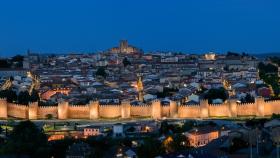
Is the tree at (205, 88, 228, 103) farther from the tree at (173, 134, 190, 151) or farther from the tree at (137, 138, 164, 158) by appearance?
the tree at (137, 138, 164, 158)

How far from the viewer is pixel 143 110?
1688 inches

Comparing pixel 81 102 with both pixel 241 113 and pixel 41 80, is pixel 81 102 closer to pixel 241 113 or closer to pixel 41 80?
pixel 241 113

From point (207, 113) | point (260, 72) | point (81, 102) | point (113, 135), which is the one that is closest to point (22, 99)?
point (81, 102)

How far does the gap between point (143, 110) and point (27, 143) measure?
14694 millimetres

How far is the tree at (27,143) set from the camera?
2755 centimetres

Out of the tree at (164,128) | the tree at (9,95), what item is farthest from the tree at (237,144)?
the tree at (9,95)

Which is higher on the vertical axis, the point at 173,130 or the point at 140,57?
the point at 140,57

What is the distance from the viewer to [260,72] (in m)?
73.6

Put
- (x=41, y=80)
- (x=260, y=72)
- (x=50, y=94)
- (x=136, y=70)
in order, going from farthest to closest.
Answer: (x=136, y=70) → (x=260, y=72) → (x=41, y=80) → (x=50, y=94)

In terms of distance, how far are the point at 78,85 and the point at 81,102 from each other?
14.0 meters

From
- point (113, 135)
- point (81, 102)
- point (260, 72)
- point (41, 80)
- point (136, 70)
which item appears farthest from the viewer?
point (136, 70)

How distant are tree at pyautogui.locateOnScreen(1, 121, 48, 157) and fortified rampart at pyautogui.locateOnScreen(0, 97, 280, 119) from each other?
10335 millimetres

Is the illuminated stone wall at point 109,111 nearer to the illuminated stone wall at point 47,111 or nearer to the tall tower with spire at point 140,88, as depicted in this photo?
the illuminated stone wall at point 47,111

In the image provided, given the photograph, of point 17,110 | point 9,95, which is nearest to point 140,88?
point 9,95
